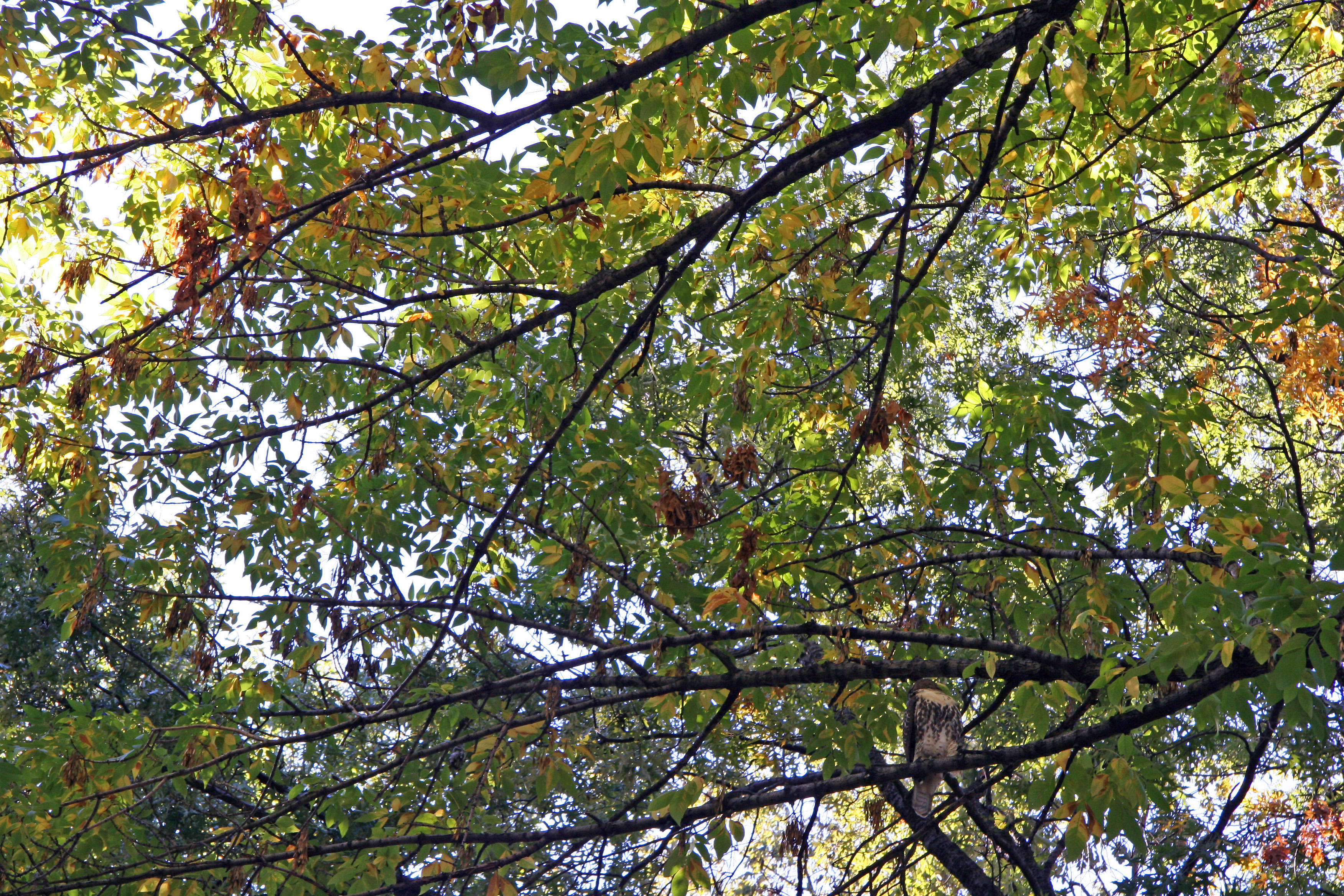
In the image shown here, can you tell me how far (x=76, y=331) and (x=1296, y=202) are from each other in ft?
33.0

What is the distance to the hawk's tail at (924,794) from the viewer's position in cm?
462

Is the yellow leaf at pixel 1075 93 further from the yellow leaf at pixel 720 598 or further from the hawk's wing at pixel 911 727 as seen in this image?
the hawk's wing at pixel 911 727

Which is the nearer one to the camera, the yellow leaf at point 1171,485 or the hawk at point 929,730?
the yellow leaf at point 1171,485

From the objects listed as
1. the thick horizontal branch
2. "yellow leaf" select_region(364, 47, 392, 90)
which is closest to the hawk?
the thick horizontal branch

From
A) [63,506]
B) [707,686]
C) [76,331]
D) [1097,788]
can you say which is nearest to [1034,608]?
[1097,788]

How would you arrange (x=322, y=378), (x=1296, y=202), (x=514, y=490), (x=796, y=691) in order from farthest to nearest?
(x=1296, y=202) → (x=796, y=691) → (x=322, y=378) → (x=514, y=490)

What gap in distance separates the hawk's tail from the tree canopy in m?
0.30

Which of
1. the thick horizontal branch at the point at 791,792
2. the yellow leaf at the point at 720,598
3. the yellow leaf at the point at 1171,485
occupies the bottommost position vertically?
the thick horizontal branch at the point at 791,792

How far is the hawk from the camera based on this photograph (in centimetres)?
475

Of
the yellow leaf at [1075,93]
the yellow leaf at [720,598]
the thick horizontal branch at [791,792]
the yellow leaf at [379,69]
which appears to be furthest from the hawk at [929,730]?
the yellow leaf at [379,69]

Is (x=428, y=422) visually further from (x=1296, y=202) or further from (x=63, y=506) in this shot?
(x=1296, y=202)

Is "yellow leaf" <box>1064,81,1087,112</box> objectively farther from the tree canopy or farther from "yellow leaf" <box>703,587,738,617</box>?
"yellow leaf" <box>703,587,738,617</box>

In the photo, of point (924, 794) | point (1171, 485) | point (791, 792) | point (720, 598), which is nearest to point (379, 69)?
point (720, 598)

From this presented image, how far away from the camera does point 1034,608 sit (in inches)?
169
